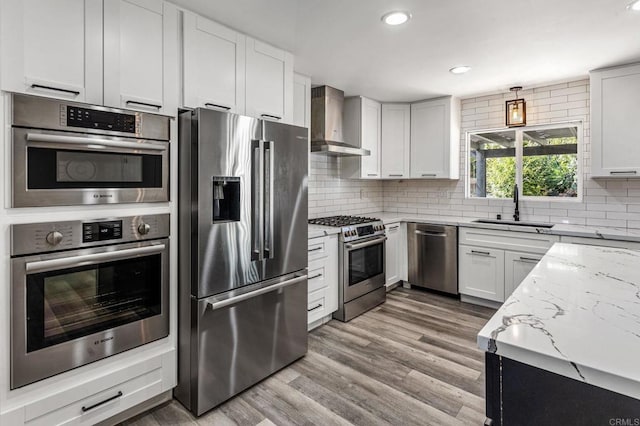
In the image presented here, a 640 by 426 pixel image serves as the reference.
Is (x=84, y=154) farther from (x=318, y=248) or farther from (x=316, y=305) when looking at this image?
(x=316, y=305)

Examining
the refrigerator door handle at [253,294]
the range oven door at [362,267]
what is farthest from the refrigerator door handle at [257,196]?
the range oven door at [362,267]

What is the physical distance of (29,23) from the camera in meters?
1.51

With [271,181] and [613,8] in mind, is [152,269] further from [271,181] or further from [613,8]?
[613,8]

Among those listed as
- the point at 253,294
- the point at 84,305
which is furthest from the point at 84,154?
the point at 253,294

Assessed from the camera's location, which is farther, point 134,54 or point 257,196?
point 257,196

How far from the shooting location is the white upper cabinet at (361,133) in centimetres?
414

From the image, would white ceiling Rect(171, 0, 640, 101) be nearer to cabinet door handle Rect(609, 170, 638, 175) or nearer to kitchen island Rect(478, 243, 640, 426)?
cabinet door handle Rect(609, 170, 638, 175)

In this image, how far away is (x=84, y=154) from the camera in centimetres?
169

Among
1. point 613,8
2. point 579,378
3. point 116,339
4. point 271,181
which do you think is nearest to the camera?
point 579,378

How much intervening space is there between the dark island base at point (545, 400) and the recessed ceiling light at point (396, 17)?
203 centimetres

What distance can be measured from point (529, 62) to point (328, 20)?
1.93 m

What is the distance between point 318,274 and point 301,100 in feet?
5.51

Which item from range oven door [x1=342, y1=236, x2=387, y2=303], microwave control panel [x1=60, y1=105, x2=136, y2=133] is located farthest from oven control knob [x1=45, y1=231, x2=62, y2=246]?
range oven door [x1=342, y1=236, x2=387, y2=303]

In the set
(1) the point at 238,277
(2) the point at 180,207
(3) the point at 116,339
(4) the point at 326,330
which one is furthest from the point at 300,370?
(2) the point at 180,207
